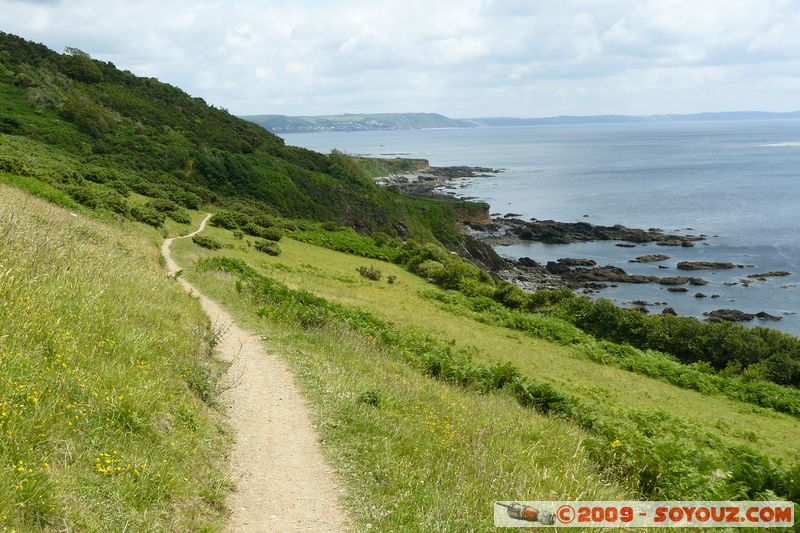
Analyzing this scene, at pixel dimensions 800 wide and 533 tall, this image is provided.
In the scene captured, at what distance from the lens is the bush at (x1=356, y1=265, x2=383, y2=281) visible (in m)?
41.1

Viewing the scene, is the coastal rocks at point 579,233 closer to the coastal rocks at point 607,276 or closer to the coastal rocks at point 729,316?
the coastal rocks at point 607,276

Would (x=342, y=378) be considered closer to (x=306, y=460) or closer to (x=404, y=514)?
(x=306, y=460)

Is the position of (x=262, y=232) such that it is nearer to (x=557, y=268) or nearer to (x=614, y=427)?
(x=614, y=427)

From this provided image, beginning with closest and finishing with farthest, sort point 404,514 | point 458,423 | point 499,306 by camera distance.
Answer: point 404,514 → point 458,423 → point 499,306

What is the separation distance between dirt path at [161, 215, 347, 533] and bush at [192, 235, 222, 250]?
25.0 meters

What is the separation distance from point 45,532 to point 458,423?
660cm

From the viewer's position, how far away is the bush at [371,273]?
4109 cm

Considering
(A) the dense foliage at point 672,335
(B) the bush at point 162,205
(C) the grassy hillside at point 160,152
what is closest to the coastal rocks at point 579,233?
(C) the grassy hillside at point 160,152

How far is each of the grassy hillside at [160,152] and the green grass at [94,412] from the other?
98.4ft

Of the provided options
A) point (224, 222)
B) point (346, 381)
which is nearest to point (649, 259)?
point (224, 222)

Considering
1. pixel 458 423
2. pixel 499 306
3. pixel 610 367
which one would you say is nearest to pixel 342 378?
pixel 458 423

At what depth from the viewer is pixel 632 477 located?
9305mm

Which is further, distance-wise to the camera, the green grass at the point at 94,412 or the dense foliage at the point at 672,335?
the dense foliage at the point at 672,335

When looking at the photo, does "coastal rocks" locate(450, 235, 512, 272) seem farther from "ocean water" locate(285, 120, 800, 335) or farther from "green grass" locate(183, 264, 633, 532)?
"green grass" locate(183, 264, 633, 532)
